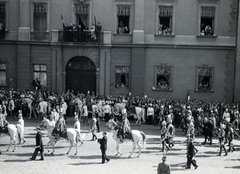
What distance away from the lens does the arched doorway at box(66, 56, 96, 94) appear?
97.3 ft

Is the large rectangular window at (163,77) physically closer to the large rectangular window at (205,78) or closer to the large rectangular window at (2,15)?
the large rectangular window at (205,78)

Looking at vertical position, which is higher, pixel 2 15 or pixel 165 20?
pixel 2 15

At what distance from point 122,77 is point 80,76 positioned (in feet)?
12.9

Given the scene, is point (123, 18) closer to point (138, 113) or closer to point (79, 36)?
point (79, 36)

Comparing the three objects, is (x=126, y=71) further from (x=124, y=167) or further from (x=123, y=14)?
(x=124, y=167)

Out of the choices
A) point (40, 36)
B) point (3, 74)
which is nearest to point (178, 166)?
point (40, 36)

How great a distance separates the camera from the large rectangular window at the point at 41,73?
2939 cm

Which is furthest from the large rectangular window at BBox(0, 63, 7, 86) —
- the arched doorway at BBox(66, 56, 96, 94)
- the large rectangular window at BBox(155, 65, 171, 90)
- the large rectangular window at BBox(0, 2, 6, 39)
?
the large rectangular window at BBox(155, 65, 171, 90)

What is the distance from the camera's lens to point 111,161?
587 inches

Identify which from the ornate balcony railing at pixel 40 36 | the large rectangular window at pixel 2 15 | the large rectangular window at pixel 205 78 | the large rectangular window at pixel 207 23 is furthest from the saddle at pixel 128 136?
the large rectangular window at pixel 2 15

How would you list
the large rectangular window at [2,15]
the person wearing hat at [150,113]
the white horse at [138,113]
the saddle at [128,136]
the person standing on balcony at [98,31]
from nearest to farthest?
the saddle at [128,136]
the white horse at [138,113]
the person wearing hat at [150,113]
the person standing on balcony at [98,31]
the large rectangular window at [2,15]

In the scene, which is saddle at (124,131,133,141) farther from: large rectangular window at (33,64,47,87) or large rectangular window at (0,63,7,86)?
large rectangular window at (0,63,7,86)

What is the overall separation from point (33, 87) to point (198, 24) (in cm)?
1616

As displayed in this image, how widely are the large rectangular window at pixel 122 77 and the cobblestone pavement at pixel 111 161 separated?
10.9 metres
